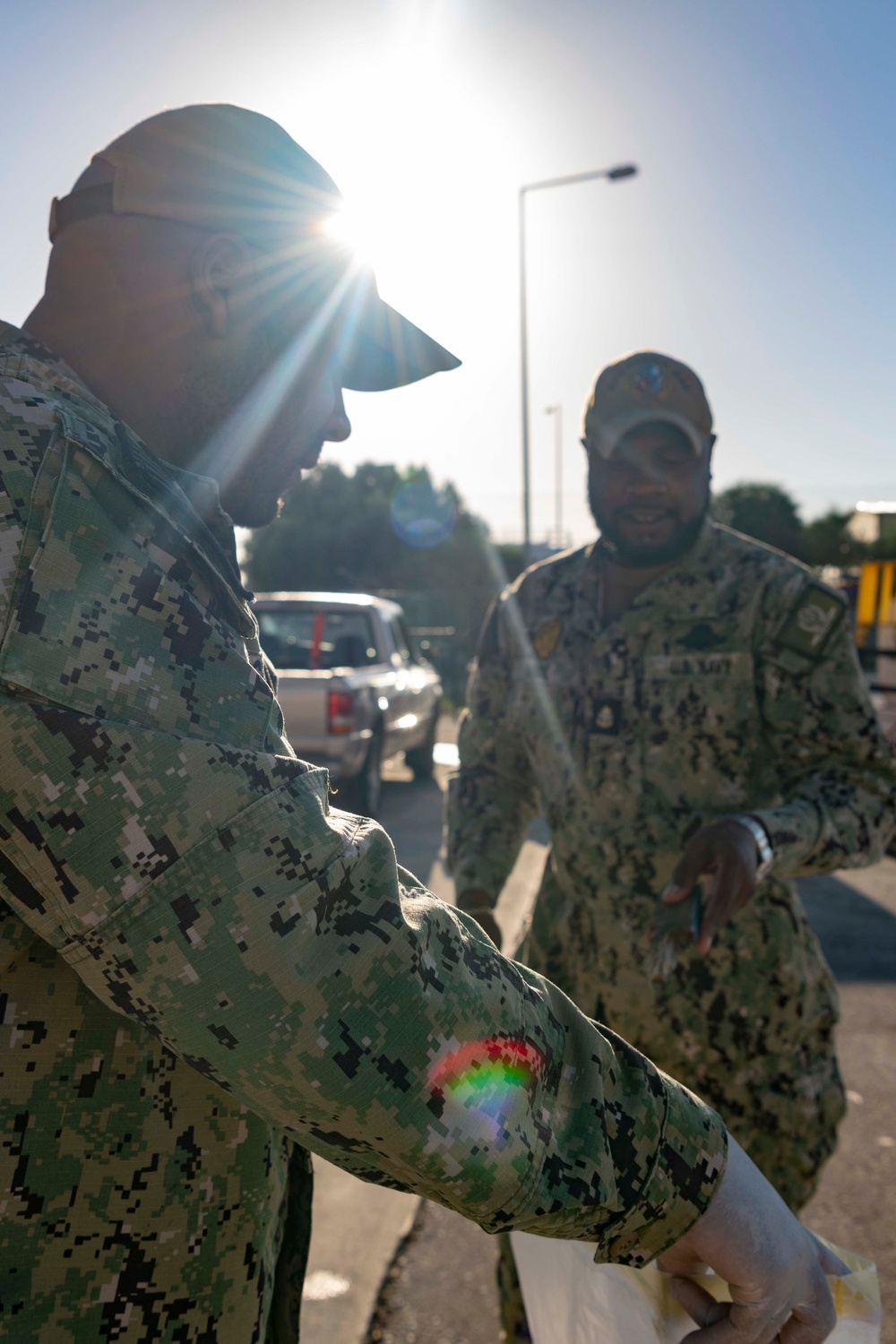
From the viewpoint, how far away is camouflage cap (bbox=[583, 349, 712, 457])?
7.57ft

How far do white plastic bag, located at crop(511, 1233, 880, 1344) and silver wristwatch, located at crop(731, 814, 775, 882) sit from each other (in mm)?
678

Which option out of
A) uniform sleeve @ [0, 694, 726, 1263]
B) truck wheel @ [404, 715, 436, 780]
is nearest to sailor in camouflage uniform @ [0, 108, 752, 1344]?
uniform sleeve @ [0, 694, 726, 1263]

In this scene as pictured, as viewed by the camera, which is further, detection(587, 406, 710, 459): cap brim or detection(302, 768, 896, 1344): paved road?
detection(302, 768, 896, 1344): paved road

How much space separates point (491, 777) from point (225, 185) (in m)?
1.63

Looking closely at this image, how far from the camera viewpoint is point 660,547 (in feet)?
7.55

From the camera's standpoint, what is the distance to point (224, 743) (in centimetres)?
80

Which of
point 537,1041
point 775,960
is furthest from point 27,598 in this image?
point 775,960

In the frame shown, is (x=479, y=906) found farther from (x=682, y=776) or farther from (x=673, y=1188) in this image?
(x=673, y=1188)

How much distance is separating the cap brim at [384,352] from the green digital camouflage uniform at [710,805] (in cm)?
92

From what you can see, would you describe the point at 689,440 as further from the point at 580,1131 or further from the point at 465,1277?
the point at 465,1277

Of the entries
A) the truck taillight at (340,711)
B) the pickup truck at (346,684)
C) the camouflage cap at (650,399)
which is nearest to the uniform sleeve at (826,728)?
the camouflage cap at (650,399)

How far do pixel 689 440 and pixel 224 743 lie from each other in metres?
1.80

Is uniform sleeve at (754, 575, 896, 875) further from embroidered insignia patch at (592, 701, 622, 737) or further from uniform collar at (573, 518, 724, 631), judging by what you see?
embroidered insignia patch at (592, 701, 622, 737)

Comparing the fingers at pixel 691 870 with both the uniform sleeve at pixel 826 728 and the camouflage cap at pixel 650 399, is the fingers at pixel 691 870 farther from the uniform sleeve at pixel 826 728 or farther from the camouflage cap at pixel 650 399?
the camouflage cap at pixel 650 399
